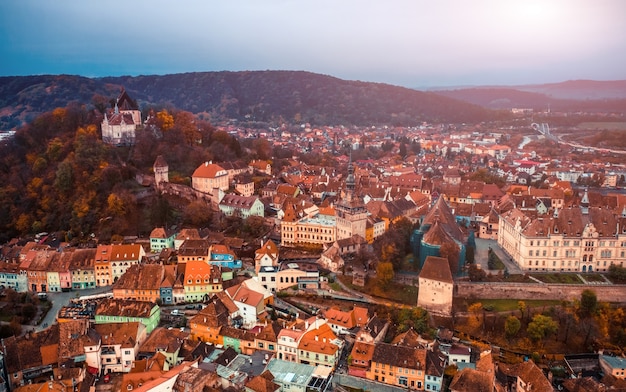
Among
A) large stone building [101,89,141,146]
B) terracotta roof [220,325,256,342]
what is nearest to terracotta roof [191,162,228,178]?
large stone building [101,89,141,146]

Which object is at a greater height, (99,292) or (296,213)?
(296,213)

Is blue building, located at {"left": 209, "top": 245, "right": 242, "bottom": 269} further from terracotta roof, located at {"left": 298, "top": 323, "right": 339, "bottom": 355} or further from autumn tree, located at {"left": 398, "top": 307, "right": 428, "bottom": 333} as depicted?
autumn tree, located at {"left": 398, "top": 307, "right": 428, "bottom": 333}

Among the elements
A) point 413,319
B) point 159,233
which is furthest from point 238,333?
point 159,233

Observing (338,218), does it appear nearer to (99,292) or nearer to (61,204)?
(99,292)

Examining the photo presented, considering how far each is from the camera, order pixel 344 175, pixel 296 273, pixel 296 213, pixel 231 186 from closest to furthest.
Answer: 1. pixel 296 273
2. pixel 296 213
3. pixel 231 186
4. pixel 344 175

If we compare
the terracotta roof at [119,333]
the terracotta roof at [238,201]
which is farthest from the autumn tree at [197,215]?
the terracotta roof at [119,333]

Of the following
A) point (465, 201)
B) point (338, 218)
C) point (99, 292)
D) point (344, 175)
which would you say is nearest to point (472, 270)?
point (338, 218)

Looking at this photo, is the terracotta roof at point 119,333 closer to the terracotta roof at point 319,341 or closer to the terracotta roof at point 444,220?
the terracotta roof at point 319,341
